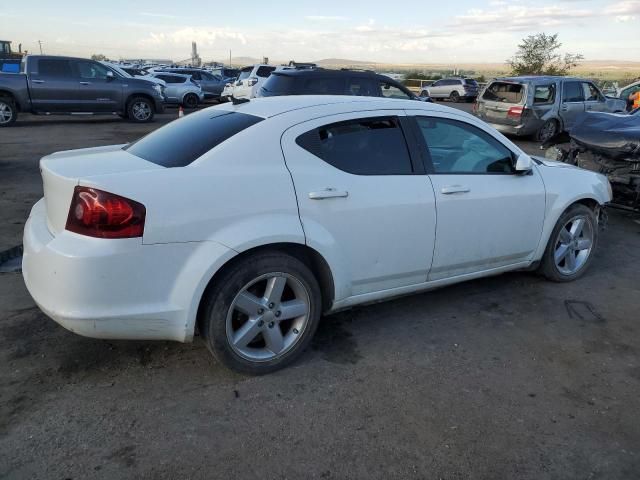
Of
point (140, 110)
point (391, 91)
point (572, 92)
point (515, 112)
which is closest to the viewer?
point (391, 91)

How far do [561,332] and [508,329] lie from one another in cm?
38

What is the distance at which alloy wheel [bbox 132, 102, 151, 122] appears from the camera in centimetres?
1619

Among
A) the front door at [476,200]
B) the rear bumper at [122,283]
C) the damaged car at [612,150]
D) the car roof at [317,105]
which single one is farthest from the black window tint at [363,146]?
the damaged car at [612,150]

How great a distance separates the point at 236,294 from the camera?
293cm

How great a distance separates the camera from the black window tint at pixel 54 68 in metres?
14.5

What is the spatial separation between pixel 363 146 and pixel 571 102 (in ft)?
41.9

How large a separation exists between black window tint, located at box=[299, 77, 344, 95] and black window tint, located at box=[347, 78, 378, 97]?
0.35 m

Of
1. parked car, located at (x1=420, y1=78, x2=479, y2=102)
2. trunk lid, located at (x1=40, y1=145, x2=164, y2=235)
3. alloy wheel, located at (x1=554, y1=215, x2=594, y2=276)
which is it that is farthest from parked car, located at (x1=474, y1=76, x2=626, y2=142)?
parked car, located at (x1=420, y1=78, x2=479, y2=102)

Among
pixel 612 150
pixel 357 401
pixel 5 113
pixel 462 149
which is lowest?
pixel 357 401

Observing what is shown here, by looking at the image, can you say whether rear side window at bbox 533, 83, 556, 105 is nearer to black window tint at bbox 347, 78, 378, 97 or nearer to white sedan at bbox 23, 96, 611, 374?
black window tint at bbox 347, 78, 378, 97

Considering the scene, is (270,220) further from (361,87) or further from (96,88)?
(96,88)

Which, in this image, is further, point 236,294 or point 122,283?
point 236,294

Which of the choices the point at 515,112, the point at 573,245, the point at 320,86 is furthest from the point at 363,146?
the point at 515,112

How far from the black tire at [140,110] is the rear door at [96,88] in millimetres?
361
